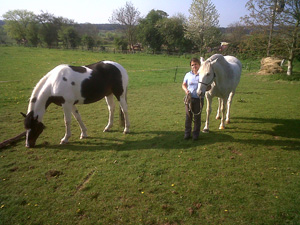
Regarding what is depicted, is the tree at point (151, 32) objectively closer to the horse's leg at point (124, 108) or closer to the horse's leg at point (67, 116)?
the horse's leg at point (124, 108)

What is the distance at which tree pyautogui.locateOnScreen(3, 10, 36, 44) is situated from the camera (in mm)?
53750

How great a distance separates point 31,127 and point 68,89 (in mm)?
1128

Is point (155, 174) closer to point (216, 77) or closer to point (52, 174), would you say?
point (52, 174)

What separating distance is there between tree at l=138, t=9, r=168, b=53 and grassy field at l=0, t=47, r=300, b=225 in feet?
117

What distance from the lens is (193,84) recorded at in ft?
14.3

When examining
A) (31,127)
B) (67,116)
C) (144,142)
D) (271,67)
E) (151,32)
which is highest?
(151,32)

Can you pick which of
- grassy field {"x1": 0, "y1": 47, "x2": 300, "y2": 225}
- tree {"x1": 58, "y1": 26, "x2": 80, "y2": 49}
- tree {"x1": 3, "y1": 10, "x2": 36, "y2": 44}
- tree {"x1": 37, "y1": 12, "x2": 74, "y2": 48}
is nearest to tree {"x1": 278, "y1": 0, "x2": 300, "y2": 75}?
grassy field {"x1": 0, "y1": 47, "x2": 300, "y2": 225}

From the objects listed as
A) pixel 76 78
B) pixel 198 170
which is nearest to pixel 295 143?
pixel 198 170

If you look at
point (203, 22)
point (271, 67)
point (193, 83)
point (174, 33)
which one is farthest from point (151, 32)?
point (193, 83)

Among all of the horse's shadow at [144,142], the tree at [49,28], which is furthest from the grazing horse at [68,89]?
the tree at [49,28]

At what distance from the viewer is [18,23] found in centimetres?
5453

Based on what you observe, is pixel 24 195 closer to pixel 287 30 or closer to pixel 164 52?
pixel 287 30

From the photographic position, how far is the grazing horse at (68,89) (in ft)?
13.6

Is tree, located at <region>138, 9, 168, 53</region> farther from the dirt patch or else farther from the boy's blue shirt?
the dirt patch
